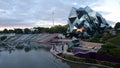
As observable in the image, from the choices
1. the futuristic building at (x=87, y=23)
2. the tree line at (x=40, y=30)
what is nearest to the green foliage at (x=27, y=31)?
the tree line at (x=40, y=30)

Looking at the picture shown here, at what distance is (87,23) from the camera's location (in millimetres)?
84062

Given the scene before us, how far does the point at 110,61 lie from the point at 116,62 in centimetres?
105

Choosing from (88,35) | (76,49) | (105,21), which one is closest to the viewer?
(76,49)

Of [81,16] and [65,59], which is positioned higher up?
[81,16]

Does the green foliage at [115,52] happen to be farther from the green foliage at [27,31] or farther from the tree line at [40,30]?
the green foliage at [27,31]

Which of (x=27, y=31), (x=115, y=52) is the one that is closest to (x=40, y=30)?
(x=27, y=31)

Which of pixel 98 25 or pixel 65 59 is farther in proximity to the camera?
pixel 98 25

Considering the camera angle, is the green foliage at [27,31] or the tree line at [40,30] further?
the green foliage at [27,31]

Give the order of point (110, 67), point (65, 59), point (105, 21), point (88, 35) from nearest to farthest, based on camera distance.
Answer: point (110, 67) < point (65, 59) < point (88, 35) < point (105, 21)

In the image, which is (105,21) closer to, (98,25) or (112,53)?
(98,25)

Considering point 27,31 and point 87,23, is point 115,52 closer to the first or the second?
point 87,23

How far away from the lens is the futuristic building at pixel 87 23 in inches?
3310

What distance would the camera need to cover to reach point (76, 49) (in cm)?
4781

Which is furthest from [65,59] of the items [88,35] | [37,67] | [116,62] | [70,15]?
[70,15]
